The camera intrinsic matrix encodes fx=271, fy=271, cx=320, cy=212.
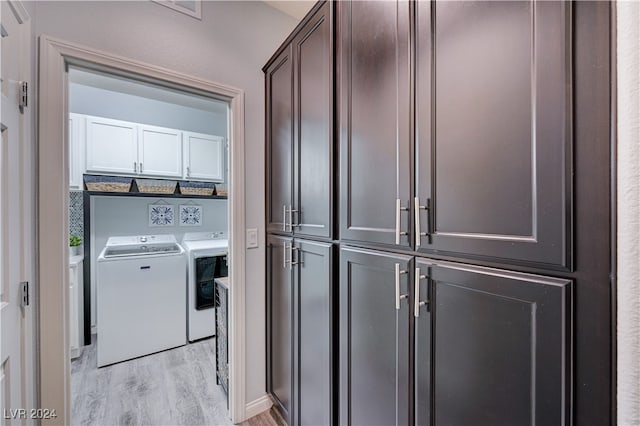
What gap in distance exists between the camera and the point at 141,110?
313cm

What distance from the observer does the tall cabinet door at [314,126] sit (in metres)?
1.20

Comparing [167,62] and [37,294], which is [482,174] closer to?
[167,62]

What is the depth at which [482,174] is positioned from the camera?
2.23ft

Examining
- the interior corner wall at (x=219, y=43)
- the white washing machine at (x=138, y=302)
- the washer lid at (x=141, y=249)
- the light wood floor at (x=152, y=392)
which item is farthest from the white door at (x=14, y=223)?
the washer lid at (x=141, y=249)

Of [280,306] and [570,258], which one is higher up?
[570,258]

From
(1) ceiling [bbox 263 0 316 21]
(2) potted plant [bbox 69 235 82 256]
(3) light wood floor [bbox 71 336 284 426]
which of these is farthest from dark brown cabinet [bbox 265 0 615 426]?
(2) potted plant [bbox 69 235 82 256]

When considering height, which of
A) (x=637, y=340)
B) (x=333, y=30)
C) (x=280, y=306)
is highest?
(x=333, y=30)

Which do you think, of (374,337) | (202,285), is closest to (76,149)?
(202,285)

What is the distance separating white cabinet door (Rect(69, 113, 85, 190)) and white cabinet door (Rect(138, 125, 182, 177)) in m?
0.46

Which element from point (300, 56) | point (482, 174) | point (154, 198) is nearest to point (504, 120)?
point (482, 174)

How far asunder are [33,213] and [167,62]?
98 cm

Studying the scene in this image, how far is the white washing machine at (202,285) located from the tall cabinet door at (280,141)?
4.30 ft

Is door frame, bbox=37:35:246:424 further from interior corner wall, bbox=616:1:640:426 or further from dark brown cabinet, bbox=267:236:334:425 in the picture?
interior corner wall, bbox=616:1:640:426

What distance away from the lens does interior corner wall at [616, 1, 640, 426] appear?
1.40 ft
